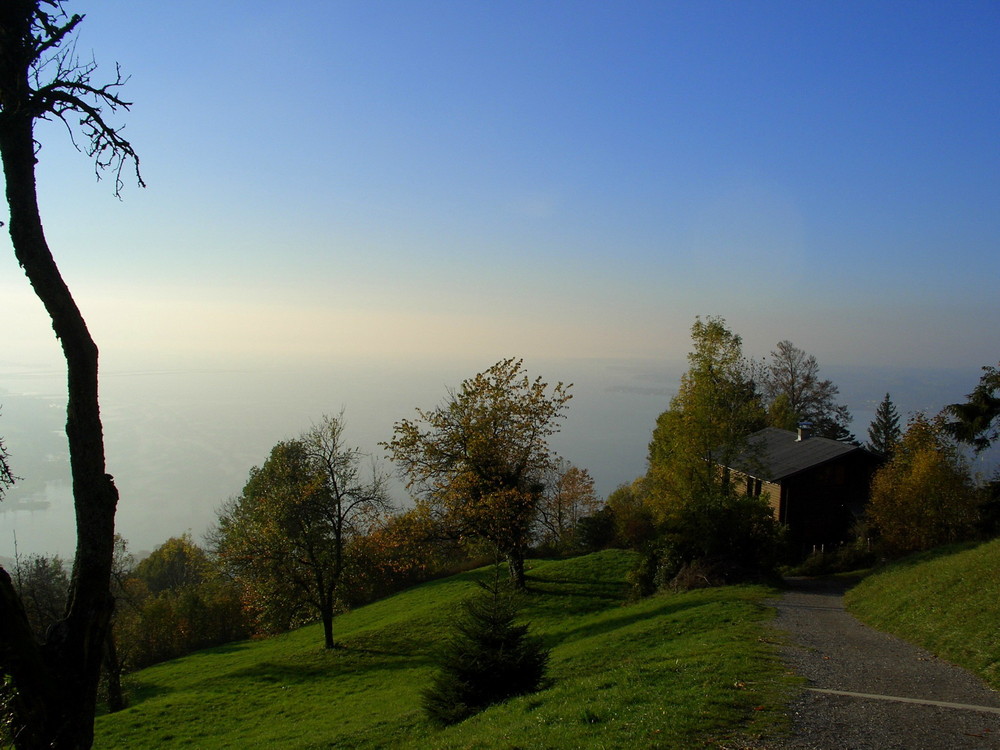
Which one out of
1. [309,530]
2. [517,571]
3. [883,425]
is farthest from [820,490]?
[883,425]

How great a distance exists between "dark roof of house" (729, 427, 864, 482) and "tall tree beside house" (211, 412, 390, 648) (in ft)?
71.1

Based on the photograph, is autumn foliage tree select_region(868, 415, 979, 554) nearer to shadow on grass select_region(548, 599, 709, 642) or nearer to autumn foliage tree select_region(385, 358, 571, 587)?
shadow on grass select_region(548, 599, 709, 642)

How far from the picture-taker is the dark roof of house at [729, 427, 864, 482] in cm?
3531

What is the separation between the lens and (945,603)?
53.0 feet

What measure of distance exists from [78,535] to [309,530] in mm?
22756

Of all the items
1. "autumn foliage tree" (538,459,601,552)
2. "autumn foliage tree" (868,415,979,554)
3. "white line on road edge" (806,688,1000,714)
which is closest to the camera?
"white line on road edge" (806,688,1000,714)

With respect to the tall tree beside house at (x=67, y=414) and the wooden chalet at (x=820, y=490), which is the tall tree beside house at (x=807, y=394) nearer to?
the wooden chalet at (x=820, y=490)

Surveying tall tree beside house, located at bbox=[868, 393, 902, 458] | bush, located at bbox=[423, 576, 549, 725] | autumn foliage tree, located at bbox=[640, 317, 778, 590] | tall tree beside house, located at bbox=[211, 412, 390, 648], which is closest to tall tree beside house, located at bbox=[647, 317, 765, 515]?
autumn foliage tree, located at bbox=[640, 317, 778, 590]

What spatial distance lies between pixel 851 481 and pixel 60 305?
44.3 metres

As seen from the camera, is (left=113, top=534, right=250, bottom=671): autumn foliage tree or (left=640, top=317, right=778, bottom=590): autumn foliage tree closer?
(left=640, top=317, right=778, bottom=590): autumn foliage tree

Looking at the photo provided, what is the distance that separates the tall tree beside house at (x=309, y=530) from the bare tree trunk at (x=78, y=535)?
21454 millimetres

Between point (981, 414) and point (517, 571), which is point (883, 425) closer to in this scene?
point (981, 414)

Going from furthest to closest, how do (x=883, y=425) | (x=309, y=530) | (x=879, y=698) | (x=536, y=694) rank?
(x=883, y=425)
(x=309, y=530)
(x=536, y=694)
(x=879, y=698)

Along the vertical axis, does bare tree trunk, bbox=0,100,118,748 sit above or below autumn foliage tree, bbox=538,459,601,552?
above
